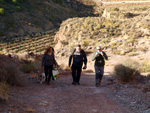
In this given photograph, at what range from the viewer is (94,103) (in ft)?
18.9

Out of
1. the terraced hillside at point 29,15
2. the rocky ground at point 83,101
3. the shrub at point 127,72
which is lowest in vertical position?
the rocky ground at point 83,101

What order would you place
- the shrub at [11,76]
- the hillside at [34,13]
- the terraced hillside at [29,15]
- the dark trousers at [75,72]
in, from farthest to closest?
1. the hillside at [34,13]
2. the terraced hillside at [29,15]
3. the dark trousers at [75,72]
4. the shrub at [11,76]

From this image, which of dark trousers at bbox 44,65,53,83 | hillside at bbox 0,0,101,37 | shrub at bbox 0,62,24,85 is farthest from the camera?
hillside at bbox 0,0,101,37

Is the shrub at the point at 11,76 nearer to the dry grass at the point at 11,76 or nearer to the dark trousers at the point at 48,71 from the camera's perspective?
the dry grass at the point at 11,76

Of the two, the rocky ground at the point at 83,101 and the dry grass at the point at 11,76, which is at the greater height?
the dry grass at the point at 11,76

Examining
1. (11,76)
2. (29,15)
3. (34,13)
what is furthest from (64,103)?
(34,13)

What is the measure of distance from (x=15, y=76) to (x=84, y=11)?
7141cm

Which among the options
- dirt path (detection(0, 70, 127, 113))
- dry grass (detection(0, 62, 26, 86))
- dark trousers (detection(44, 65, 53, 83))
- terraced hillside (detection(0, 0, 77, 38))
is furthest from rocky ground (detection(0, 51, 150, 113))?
terraced hillside (detection(0, 0, 77, 38))

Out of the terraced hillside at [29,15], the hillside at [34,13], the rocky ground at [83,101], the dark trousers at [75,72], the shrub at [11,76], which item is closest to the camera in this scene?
the rocky ground at [83,101]

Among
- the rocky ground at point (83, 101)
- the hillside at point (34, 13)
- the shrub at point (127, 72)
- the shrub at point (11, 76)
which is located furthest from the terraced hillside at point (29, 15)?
the rocky ground at point (83, 101)

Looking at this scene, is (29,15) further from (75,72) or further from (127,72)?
(127,72)

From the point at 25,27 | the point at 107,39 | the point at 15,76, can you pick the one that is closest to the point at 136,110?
the point at 15,76

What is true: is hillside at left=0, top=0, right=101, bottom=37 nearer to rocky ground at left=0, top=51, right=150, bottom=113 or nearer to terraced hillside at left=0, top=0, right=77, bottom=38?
terraced hillside at left=0, top=0, right=77, bottom=38

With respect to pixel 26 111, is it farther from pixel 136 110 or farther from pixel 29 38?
pixel 29 38
